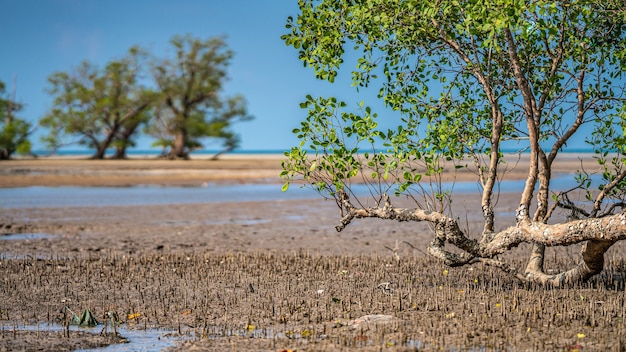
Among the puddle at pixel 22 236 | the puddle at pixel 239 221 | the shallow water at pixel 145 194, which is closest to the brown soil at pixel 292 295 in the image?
the puddle at pixel 22 236

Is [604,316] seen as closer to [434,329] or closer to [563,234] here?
[563,234]

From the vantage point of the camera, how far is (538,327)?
24.2 feet

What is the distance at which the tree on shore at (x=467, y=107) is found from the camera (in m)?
8.23

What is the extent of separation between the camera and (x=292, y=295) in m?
9.36

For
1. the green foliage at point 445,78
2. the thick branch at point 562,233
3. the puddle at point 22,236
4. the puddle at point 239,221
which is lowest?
the puddle at point 22,236

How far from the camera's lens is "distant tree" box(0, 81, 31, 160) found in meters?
58.2

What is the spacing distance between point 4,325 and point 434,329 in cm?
437

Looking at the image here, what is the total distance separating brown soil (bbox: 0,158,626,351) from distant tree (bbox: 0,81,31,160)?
44940mm

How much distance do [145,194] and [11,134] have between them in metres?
33.8

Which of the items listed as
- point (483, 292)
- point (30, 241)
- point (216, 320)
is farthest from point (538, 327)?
point (30, 241)

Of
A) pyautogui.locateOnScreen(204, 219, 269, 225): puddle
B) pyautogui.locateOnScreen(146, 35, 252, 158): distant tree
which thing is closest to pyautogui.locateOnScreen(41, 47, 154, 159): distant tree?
pyautogui.locateOnScreen(146, 35, 252, 158): distant tree

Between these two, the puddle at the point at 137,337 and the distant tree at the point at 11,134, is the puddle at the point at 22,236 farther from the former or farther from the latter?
the distant tree at the point at 11,134

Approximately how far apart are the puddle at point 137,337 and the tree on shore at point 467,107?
6.33ft

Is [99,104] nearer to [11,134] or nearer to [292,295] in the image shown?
[11,134]
